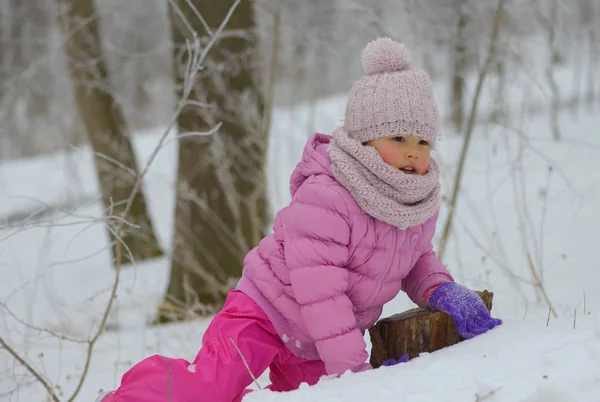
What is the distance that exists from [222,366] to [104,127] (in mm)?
5509

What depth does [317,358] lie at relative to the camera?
2457mm

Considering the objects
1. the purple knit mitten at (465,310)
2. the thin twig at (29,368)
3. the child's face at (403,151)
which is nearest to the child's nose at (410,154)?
the child's face at (403,151)

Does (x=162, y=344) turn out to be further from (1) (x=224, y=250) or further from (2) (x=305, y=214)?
(2) (x=305, y=214)

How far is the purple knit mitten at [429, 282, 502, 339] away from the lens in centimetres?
223

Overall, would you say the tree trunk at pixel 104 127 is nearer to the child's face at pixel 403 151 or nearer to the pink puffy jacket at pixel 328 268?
the pink puffy jacket at pixel 328 268

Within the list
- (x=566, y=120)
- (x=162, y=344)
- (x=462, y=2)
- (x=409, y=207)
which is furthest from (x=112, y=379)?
(x=566, y=120)

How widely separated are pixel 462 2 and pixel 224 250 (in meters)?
4.03

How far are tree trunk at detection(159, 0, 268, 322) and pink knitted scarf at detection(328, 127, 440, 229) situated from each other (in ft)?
7.70

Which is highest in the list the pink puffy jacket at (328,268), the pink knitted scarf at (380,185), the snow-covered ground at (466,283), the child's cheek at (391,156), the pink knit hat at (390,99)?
the pink knit hat at (390,99)

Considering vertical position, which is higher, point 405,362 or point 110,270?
point 405,362

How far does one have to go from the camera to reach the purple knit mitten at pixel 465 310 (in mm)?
2232

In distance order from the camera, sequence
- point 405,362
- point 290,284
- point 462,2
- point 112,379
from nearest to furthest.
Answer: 1. point 405,362
2. point 290,284
3. point 112,379
4. point 462,2

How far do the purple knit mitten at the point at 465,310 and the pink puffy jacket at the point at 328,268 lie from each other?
0.13 meters

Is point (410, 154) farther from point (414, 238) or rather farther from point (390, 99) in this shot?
point (414, 238)
